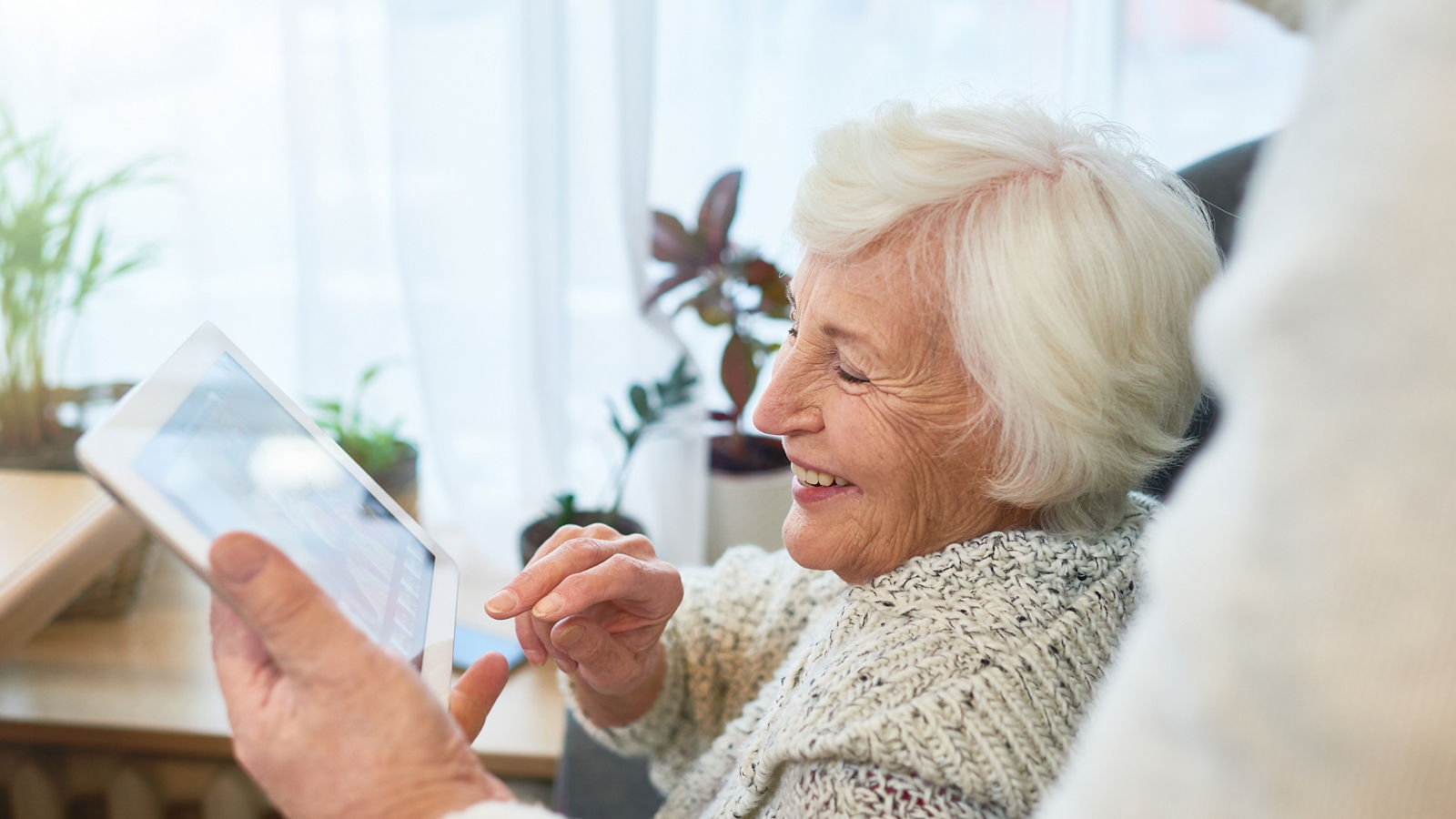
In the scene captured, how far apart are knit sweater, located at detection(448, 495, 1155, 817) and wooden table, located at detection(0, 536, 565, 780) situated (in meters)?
0.46

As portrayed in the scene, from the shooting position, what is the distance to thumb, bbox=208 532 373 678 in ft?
1.85

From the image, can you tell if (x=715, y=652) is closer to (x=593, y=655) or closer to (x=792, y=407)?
(x=593, y=655)

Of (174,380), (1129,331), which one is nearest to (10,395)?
(174,380)

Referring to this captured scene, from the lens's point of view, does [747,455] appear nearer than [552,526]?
No

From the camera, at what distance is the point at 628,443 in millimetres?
1530

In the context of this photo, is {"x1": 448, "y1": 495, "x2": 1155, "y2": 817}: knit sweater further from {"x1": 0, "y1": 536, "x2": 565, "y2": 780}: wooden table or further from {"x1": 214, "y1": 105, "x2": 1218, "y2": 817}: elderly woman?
{"x1": 0, "y1": 536, "x2": 565, "y2": 780}: wooden table

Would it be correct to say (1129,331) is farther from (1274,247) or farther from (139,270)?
(139,270)

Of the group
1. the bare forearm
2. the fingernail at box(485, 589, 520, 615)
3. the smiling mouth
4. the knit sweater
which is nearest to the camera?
the knit sweater

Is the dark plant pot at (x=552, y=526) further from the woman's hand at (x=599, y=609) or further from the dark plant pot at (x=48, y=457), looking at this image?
the dark plant pot at (x=48, y=457)

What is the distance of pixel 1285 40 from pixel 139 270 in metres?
2.03

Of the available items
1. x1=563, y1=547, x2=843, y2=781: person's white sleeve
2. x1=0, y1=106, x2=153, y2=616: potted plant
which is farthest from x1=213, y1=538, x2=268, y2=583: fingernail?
x1=0, y1=106, x2=153, y2=616: potted plant

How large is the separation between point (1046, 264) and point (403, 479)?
3.69 ft

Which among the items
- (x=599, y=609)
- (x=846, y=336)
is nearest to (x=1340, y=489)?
(x=846, y=336)

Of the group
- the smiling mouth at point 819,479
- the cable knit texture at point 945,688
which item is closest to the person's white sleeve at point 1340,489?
the cable knit texture at point 945,688
